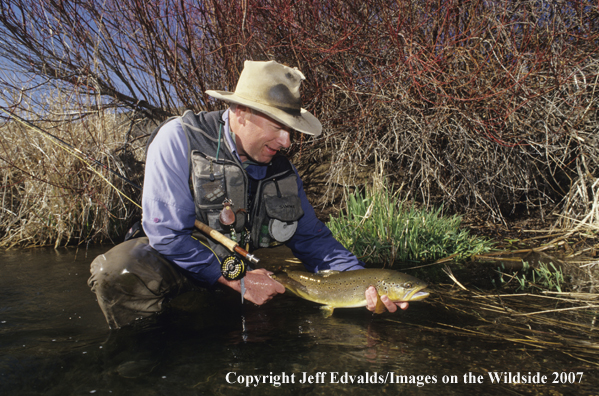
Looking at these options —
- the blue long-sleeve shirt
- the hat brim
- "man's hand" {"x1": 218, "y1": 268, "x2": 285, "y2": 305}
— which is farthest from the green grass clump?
the blue long-sleeve shirt

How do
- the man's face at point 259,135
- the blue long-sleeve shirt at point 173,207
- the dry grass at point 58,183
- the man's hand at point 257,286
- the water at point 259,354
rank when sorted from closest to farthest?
the water at point 259,354 < the blue long-sleeve shirt at point 173,207 < the man's hand at point 257,286 < the man's face at point 259,135 < the dry grass at point 58,183

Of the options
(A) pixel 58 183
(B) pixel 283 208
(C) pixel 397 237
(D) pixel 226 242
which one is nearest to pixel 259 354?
(D) pixel 226 242

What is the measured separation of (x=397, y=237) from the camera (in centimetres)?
491

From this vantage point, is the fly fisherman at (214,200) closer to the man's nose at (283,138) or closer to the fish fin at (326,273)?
the man's nose at (283,138)

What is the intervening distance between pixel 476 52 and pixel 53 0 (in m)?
5.93

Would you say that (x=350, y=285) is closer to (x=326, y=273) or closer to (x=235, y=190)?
(x=326, y=273)

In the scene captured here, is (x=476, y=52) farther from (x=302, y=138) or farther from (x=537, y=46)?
(x=302, y=138)

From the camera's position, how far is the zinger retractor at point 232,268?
2885 mm

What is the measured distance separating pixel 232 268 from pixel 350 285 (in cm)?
93

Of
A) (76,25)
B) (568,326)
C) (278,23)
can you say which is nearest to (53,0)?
(76,25)

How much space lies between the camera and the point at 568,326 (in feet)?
9.01

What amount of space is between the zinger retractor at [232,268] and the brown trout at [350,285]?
370mm

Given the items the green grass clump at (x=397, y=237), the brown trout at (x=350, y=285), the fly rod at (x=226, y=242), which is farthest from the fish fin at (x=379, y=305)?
the green grass clump at (x=397, y=237)

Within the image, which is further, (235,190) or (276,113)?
(235,190)
